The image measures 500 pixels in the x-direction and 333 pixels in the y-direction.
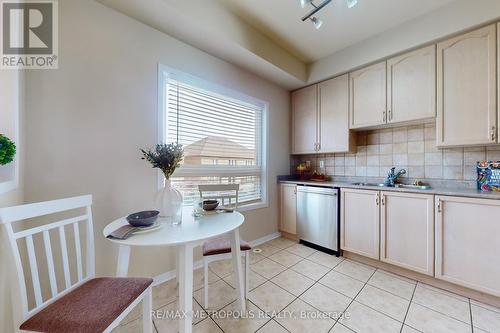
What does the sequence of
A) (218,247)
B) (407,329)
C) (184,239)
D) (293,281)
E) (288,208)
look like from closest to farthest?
(184,239)
(407,329)
(218,247)
(293,281)
(288,208)

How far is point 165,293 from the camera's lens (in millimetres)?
1723

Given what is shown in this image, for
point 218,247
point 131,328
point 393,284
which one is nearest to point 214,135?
point 218,247

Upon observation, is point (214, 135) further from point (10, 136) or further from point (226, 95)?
point (10, 136)

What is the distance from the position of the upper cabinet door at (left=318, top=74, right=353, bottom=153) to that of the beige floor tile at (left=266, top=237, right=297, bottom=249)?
1.46m

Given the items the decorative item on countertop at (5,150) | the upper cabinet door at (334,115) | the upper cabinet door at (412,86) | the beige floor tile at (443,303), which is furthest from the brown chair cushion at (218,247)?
the upper cabinet door at (412,86)

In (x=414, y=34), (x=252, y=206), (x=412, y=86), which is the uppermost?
(x=414, y=34)

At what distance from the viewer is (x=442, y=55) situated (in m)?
1.90

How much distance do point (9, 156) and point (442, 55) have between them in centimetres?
338

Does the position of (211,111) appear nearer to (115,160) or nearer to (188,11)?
(188,11)

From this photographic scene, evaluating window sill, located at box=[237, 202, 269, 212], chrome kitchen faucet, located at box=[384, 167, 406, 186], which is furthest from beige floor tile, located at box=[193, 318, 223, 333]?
chrome kitchen faucet, located at box=[384, 167, 406, 186]

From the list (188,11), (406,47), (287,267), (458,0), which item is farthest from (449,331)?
(188,11)

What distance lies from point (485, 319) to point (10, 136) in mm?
3374

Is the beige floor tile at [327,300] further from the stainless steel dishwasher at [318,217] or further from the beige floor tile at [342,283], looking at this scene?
the stainless steel dishwasher at [318,217]

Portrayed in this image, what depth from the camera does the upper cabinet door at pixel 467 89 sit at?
5.56 feet
